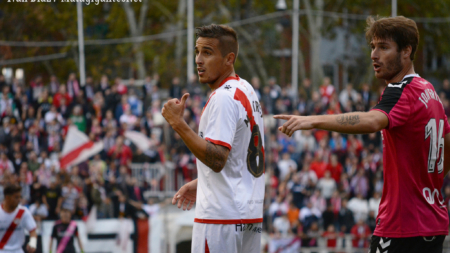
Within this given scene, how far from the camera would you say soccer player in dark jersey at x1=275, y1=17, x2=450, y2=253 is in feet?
11.8

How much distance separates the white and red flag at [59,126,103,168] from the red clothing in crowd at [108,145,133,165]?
832 mm

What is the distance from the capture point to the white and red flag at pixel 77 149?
49.6 feet

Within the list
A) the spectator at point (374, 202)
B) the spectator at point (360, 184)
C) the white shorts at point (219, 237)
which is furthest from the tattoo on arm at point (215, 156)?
the spectator at point (360, 184)

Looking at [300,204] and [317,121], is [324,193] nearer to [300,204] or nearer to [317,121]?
[300,204]

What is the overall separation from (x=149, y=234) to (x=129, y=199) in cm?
184

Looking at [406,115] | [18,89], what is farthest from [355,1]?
[406,115]

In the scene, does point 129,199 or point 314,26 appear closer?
point 129,199

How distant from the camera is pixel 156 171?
1561cm

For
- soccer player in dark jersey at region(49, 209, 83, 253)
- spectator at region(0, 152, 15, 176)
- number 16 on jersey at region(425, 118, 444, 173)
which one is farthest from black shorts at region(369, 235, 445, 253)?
spectator at region(0, 152, 15, 176)

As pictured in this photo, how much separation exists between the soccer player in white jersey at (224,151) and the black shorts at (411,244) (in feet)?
2.84

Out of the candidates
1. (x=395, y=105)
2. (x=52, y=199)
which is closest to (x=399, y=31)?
(x=395, y=105)

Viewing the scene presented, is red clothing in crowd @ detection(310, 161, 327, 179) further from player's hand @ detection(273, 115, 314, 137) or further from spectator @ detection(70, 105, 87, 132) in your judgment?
player's hand @ detection(273, 115, 314, 137)

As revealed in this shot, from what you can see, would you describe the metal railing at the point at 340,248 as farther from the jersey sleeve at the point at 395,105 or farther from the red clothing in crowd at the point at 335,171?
the jersey sleeve at the point at 395,105

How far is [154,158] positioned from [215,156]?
12.3 meters
